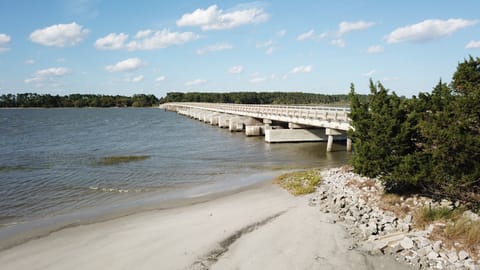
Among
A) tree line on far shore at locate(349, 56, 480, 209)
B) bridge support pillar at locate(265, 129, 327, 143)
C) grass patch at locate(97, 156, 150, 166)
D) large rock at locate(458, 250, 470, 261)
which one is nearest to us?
large rock at locate(458, 250, 470, 261)

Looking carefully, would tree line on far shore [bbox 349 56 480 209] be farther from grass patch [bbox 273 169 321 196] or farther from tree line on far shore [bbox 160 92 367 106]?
tree line on far shore [bbox 160 92 367 106]

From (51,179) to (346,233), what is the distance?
58.1 ft

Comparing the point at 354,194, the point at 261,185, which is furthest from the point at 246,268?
the point at 261,185

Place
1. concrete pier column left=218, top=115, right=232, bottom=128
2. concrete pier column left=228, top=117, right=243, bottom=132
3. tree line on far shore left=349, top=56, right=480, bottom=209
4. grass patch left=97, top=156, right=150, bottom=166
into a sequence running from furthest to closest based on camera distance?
1. concrete pier column left=218, top=115, right=232, bottom=128
2. concrete pier column left=228, top=117, right=243, bottom=132
3. grass patch left=97, top=156, right=150, bottom=166
4. tree line on far shore left=349, top=56, right=480, bottom=209

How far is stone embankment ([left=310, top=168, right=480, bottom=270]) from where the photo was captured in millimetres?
7648

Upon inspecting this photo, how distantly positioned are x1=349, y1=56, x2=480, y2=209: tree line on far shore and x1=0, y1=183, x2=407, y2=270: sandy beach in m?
2.84

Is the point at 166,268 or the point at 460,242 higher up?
the point at 460,242

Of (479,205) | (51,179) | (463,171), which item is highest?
(463,171)

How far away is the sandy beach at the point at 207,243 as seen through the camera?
822 centimetres

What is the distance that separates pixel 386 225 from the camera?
944cm

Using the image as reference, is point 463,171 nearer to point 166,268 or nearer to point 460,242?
point 460,242

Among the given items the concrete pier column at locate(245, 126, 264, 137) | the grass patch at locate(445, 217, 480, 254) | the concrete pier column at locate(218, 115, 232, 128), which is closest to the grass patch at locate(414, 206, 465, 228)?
the grass patch at locate(445, 217, 480, 254)

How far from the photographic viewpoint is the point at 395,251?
8.12 metres

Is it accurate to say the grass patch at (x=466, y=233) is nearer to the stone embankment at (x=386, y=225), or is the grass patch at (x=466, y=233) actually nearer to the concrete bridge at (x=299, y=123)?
the stone embankment at (x=386, y=225)
